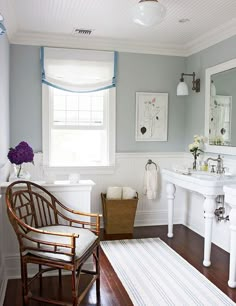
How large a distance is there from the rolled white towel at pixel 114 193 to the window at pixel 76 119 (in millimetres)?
405

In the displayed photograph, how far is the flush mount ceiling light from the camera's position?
2.61 metres

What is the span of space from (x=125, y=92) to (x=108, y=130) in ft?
1.81

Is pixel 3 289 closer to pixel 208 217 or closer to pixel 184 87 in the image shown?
pixel 208 217

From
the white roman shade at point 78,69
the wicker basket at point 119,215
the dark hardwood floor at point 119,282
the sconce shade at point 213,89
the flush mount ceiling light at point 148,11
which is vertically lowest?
the dark hardwood floor at point 119,282

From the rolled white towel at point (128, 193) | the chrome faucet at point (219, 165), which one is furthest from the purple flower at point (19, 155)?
the chrome faucet at point (219, 165)

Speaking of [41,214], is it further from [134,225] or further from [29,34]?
[29,34]

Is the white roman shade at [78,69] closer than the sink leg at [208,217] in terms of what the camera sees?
No

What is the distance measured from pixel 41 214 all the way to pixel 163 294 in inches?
47.5

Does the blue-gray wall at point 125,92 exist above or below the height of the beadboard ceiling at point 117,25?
below

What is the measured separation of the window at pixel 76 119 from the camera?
163 inches

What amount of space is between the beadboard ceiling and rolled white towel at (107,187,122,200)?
1807 mm

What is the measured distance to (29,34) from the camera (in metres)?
3.97

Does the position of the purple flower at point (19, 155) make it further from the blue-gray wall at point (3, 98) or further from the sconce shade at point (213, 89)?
the sconce shade at point (213, 89)

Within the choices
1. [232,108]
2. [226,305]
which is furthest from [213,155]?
[226,305]
